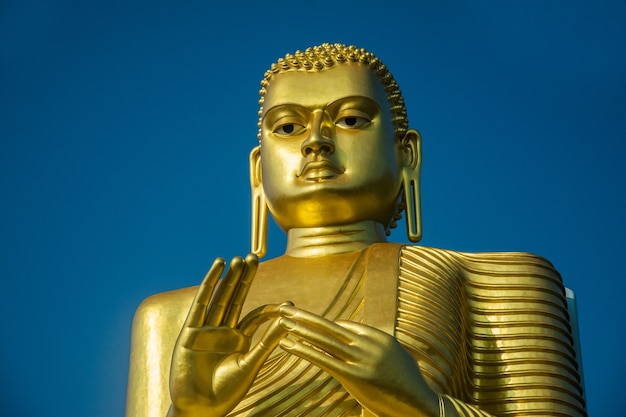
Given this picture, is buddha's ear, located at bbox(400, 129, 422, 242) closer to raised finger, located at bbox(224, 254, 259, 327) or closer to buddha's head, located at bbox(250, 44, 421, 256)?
buddha's head, located at bbox(250, 44, 421, 256)

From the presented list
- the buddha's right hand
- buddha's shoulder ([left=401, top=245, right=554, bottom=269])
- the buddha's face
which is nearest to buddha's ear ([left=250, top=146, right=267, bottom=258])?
the buddha's face

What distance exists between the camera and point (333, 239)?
406 cm

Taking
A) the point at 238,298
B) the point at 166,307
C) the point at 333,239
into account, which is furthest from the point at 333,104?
the point at 238,298

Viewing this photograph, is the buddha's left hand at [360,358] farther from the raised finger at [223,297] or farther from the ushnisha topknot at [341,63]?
the ushnisha topknot at [341,63]

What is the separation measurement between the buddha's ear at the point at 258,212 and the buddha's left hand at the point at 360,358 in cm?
116

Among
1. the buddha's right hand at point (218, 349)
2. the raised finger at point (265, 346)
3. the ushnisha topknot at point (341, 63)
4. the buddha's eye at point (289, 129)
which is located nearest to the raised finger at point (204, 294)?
the buddha's right hand at point (218, 349)

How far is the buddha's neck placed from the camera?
4039mm

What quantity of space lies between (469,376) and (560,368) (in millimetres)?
283

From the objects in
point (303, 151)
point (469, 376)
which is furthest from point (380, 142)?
point (469, 376)

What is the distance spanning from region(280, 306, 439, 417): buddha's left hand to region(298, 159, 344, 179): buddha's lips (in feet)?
3.19

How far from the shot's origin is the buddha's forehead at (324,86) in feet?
13.3

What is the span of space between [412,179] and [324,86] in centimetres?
46

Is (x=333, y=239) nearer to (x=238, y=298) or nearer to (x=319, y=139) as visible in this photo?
(x=319, y=139)

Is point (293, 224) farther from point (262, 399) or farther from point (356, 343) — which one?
point (356, 343)
